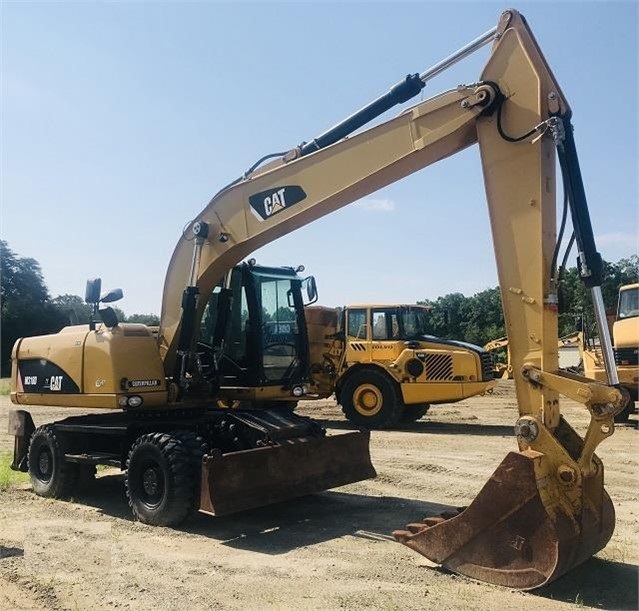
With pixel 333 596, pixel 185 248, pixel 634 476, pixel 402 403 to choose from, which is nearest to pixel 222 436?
pixel 185 248

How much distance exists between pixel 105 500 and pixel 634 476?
6217mm

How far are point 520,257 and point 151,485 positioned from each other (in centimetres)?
390

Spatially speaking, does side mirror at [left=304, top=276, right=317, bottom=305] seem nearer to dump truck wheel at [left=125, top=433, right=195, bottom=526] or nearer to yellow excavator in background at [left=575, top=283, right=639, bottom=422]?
dump truck wheel at [left=125, top=433, right=195, bottom=526]

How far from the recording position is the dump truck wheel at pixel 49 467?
24.9 feet

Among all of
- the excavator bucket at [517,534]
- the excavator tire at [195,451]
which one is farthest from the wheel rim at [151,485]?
the excavator bucket at [517,534]

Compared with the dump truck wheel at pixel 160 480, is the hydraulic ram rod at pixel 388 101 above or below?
above

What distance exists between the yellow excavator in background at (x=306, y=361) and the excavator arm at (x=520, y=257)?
11 mm

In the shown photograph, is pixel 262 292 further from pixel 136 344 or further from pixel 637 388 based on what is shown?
pixel 637 388

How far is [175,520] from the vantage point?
20.4 ft

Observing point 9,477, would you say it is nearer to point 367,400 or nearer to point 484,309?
point 367,400

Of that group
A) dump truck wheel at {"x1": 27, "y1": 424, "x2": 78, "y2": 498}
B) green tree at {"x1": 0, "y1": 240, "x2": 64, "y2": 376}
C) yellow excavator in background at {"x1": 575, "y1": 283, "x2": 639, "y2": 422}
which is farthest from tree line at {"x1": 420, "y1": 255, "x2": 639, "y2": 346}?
dump truck wheel at {"x1": 27, "y1": 424, "x2": 78, "y2": 498}

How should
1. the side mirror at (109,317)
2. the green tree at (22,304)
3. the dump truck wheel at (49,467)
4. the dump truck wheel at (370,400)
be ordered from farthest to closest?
→ the green tree at (22,304) < the dump truck wheel at (370,400) < the dump truck wheel at (49,467) < the side mirror at (109,317)

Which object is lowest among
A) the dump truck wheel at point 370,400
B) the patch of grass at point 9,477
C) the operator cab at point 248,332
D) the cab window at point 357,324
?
the patch of grass at point 9,477

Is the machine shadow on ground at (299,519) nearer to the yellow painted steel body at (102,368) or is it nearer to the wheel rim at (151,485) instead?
the wheel rim at (151,485)
